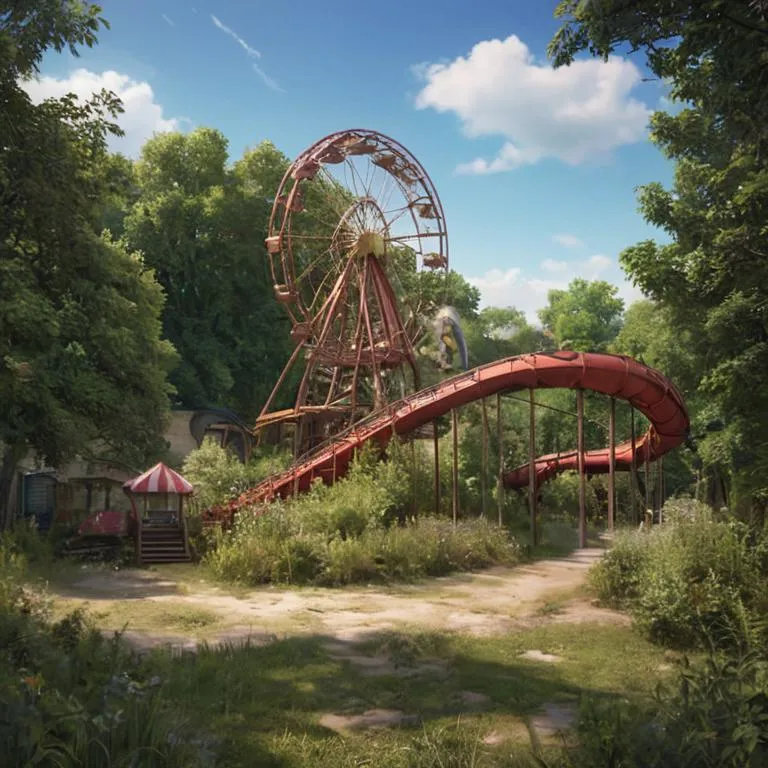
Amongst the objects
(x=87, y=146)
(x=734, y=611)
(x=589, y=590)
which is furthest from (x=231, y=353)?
(x=734, y=611)

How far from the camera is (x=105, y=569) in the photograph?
55.9 feet

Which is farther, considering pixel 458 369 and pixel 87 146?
pixel 458 369

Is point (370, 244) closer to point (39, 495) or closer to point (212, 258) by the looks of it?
point (39, 495)

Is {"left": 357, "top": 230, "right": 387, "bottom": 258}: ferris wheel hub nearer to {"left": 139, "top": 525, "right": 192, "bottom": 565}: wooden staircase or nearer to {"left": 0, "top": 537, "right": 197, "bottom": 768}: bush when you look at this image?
{"left": 139, "top": 525, "right": 192, "bottom": 565}: wooden staircase

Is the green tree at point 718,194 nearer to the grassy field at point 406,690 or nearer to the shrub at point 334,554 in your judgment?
the grassy field at point 406,690

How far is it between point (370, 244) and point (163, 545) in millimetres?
15395

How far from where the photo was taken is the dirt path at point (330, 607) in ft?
35.2

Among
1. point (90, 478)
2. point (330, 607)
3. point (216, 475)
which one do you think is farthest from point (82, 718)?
point (216, 475)

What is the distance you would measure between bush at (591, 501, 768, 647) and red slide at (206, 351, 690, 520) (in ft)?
31.4

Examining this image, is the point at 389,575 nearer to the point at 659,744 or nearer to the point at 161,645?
the point at 161,645

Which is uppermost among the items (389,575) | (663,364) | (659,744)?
(663,364)

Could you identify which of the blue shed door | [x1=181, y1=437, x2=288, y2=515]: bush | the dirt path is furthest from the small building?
the dirt path

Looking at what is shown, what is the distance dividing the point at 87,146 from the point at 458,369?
23487mm

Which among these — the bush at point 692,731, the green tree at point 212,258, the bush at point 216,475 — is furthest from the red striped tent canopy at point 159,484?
the green tree at point 212,258
